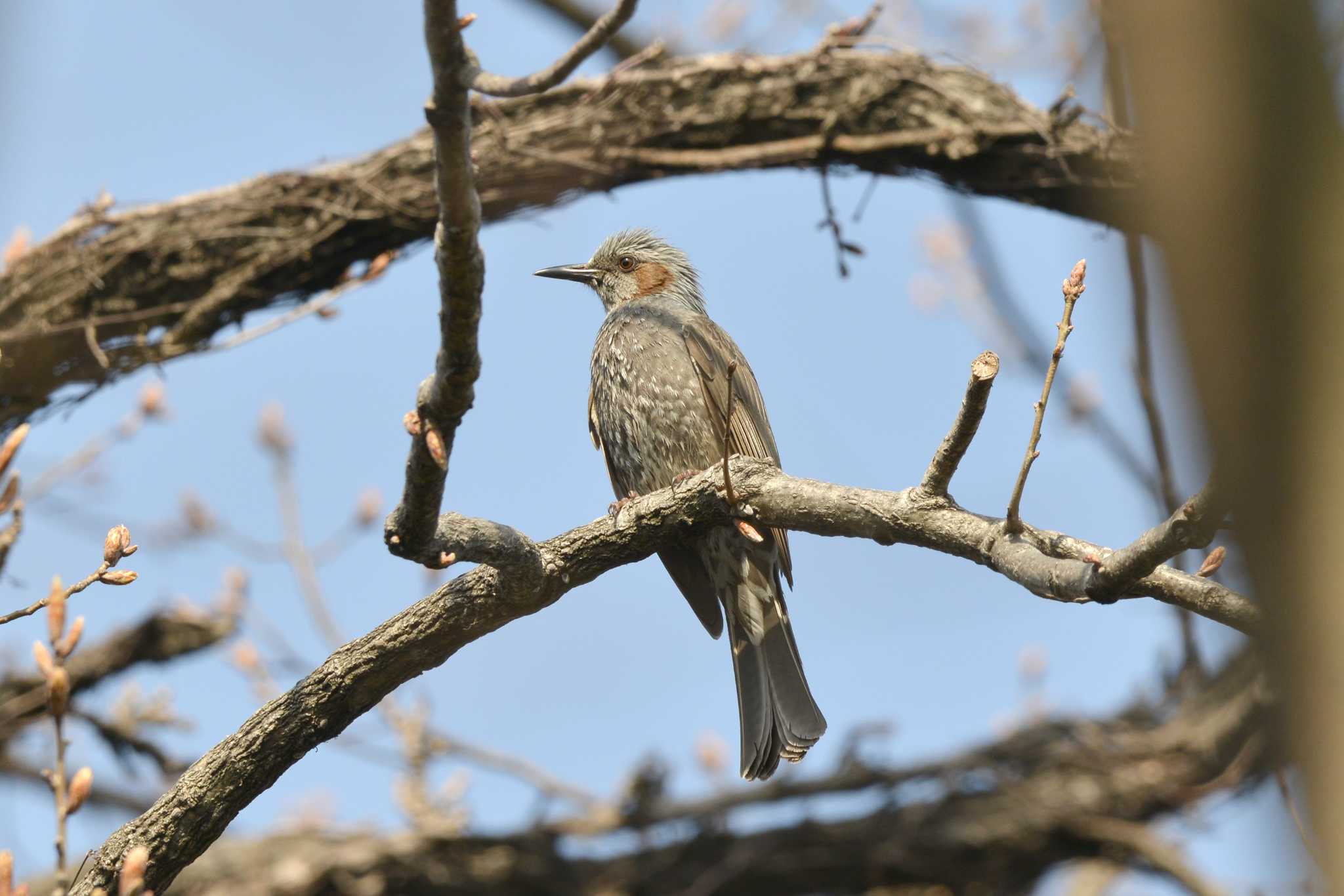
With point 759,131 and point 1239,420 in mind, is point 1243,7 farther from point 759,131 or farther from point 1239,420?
point 759,131

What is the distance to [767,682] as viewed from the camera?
4383 millimetres

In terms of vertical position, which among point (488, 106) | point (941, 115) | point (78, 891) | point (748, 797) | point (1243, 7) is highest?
point (488, 106)

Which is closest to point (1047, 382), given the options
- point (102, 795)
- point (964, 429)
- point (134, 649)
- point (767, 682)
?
point (964, 429)

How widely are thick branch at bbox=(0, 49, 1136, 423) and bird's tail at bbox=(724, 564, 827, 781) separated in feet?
6.30

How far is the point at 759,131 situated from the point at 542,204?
101cm

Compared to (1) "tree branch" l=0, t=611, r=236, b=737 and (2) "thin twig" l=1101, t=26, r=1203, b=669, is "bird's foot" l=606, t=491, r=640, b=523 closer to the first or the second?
(2) "thin twig" l=1101, t=26, r=1203, b=669

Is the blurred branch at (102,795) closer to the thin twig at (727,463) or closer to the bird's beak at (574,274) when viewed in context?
the bird's beak at (574,274)

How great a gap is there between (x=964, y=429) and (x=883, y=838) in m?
4.45

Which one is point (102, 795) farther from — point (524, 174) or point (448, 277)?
point (448, 277)

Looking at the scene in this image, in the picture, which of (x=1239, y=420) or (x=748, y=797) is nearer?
(x=1239, y=420)

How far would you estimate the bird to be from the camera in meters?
4.28

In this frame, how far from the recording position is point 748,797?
649 centimetres

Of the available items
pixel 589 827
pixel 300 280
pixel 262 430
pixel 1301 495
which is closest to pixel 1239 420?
pixel 1301 495

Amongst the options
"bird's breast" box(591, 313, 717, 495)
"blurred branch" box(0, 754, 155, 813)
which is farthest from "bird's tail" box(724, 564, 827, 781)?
"blurred branch" box(0, 754, 155, 813)
